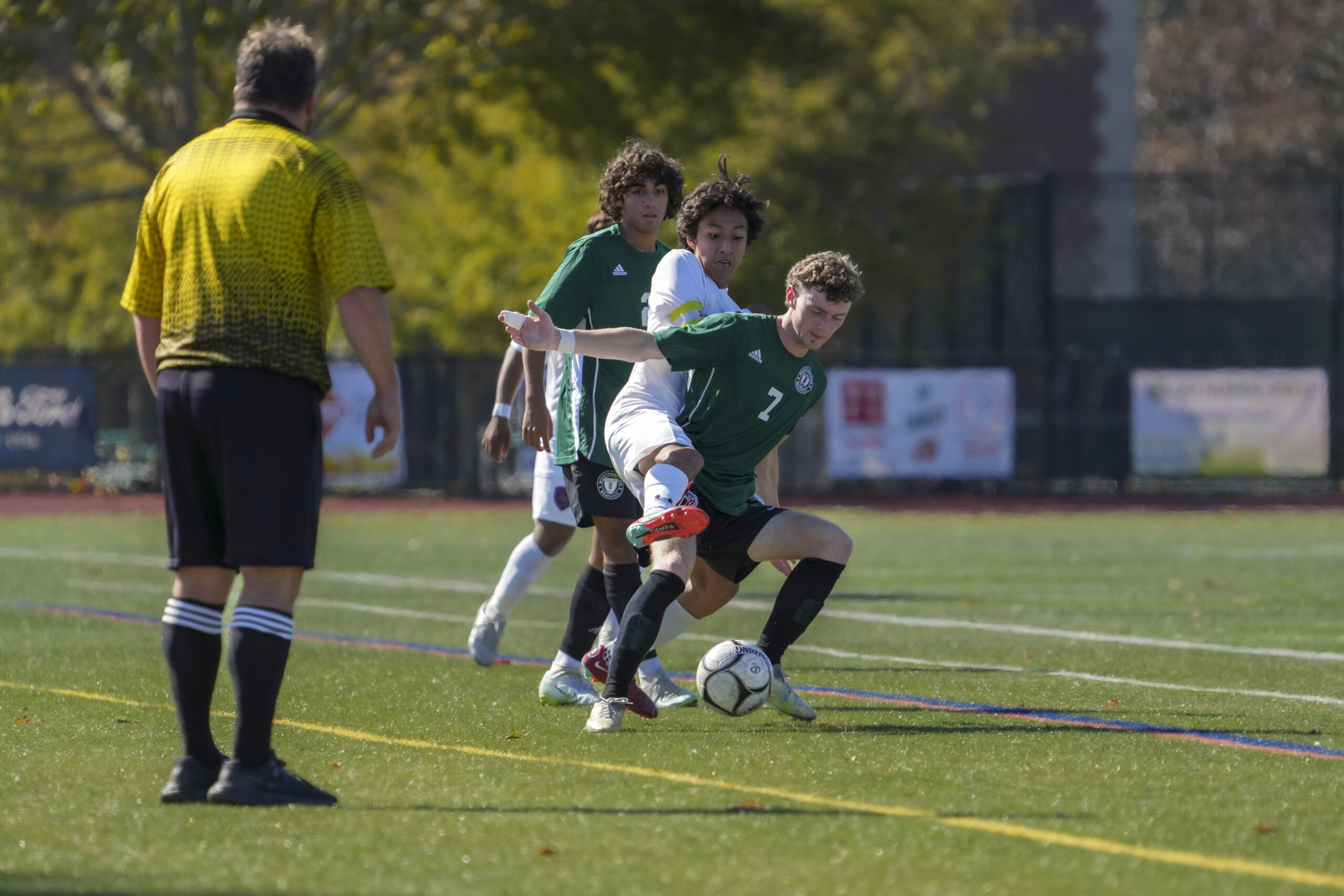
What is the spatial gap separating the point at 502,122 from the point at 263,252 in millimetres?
28525

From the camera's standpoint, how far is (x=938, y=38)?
36.3m

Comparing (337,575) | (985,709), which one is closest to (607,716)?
(985,709)

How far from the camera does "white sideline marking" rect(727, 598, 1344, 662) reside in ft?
29.3

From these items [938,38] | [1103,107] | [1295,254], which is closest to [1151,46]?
[1103,107]

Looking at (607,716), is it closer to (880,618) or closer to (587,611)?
(587,611)

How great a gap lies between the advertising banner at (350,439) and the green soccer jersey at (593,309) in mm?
18076

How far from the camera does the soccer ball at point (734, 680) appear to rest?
6.38 metres

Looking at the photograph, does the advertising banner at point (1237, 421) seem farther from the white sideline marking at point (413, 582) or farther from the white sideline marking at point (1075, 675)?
the white sideline marking at point (1075, 675)

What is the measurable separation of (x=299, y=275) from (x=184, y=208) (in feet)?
1.24

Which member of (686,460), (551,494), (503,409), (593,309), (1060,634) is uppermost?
(593,309)

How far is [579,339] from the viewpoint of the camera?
621 cm

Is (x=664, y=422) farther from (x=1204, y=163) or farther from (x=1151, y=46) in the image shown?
(x=1151, y=46)

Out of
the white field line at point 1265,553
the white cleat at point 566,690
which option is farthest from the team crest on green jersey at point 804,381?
the white field line at point 1265,553

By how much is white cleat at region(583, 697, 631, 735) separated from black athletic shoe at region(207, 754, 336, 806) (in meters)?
1.45
